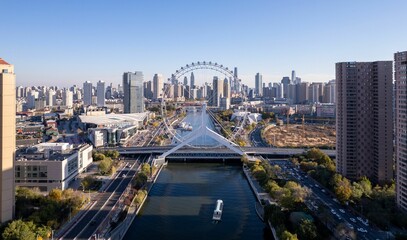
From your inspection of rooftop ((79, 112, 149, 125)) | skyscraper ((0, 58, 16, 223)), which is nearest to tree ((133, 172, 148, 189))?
skyscraper ((0, 58, 16, 223))

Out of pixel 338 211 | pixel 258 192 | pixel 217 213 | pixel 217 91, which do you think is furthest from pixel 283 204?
pixel 217 91

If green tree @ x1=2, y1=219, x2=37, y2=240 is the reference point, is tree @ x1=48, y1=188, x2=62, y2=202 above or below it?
above

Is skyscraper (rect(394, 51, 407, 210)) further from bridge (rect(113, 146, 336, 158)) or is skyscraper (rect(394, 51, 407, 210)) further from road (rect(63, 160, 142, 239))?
bridge (rect(113, 146, 336, 158))

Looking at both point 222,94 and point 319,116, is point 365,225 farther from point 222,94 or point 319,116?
point 222,94

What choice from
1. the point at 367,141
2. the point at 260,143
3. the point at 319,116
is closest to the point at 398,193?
the point at 367,141

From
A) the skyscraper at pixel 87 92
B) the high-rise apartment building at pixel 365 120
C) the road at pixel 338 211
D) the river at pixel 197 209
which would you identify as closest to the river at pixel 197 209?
the river at pixel 197 209

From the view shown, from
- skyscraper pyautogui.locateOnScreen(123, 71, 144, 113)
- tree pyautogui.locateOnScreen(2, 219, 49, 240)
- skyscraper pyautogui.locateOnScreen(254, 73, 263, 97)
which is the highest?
skyscraper pyautogui.locateOnScreen(254, 73, 263, 97)

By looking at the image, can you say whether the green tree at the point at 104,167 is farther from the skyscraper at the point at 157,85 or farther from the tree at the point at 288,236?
the skyscraper at the point at 157,85

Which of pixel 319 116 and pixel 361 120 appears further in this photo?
pixel 319 116
